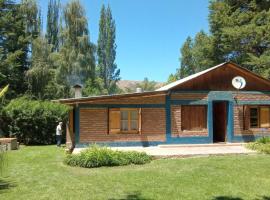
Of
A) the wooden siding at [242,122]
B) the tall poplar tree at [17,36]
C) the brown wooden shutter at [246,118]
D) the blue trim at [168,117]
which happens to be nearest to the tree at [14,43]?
the tall poplar tree at [17,36]

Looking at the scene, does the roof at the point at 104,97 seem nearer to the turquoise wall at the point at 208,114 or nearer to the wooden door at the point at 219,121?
the turquoise wall at the point at 208,114

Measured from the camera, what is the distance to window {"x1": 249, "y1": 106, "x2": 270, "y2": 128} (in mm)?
21422

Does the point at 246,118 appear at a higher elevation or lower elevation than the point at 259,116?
lower

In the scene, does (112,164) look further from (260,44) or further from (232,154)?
(260,44)

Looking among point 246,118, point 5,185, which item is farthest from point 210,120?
point 5,185

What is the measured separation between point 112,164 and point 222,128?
375 inches

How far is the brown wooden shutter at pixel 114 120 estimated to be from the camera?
63.4 ft

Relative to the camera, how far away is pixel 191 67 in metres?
54.4

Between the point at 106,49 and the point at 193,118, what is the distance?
34658 mm

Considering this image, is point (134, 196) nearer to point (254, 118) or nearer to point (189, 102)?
point (189, 102)

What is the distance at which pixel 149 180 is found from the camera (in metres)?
11.3

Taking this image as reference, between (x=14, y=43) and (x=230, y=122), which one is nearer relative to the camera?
(x=230, y=122)

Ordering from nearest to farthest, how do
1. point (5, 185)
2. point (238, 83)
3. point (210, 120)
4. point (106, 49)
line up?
1. point (5, 185)
2. point (210, 120)
3. point (238, 83)
4. point (106, 49)

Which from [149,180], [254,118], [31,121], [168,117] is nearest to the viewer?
[149,180]
